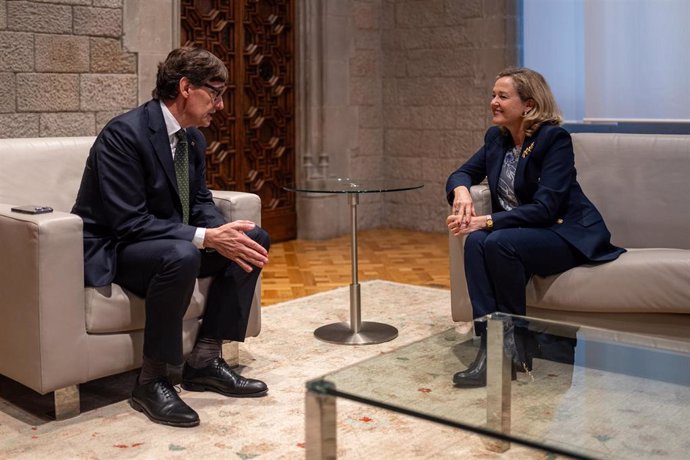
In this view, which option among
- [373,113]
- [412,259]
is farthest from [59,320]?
[373,113]

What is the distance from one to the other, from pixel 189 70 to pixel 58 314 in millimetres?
925

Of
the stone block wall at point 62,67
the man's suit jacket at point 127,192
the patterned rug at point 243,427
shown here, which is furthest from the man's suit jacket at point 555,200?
the stone block wall at point 62,67

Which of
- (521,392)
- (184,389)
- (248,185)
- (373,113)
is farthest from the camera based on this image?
(373,113)

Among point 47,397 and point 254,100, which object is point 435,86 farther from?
point 47,397

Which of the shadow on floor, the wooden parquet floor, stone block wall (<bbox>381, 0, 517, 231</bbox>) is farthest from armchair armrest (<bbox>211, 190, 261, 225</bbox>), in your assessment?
stone block wall (<bbox>381, 0, 517, 231</bbox>)

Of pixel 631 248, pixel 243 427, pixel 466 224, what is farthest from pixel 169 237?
pixel 631 248

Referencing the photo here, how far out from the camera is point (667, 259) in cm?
345

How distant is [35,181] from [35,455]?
3.99 ft

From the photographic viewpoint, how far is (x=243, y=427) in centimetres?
297

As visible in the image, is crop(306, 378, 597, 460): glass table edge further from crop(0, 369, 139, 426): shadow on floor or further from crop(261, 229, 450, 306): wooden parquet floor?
crop(261, 229, 450, 306): wooden parquet floor

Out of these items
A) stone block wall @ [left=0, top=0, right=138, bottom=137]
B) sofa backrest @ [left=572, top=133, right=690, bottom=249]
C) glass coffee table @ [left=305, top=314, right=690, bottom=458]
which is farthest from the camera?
stone block wall @ [left=0, top=0, right=138, bottom=137]

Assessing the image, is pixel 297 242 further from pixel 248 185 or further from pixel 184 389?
pixel 184 389

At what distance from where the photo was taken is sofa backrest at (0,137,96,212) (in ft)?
11.6

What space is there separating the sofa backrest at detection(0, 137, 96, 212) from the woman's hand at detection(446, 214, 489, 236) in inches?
57.2
